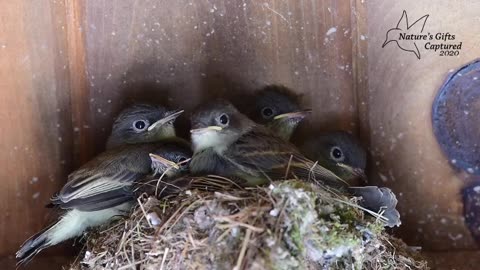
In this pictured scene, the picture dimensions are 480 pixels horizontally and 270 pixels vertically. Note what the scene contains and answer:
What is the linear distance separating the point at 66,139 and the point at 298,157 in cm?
91

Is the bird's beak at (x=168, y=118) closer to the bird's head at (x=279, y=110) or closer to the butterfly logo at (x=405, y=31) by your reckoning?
the bird's head at (x=279, y=110)

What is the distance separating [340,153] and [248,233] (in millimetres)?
838

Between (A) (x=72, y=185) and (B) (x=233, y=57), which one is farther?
(B) (x=233, y=57)

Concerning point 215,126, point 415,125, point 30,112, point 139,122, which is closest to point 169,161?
point 215,126

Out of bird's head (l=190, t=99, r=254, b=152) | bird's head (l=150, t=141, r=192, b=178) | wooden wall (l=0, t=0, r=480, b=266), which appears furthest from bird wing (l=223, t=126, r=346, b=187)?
wooden wall (l=0, t=0, r=480, b=266)

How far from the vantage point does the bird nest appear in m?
1.90

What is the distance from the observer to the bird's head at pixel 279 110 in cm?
268

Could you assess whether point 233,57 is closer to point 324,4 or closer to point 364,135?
point 324,4

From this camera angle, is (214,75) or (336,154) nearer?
(336,154)

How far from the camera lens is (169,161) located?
2379 millimetres

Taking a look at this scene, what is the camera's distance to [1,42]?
8.44 ft

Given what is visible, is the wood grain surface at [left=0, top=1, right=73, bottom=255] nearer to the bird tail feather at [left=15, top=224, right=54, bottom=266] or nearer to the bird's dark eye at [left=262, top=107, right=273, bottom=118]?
the bird tail feather at [left=15, top=224, right=54, bottom=266]

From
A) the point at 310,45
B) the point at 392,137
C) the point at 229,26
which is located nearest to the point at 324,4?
the point at 310,45

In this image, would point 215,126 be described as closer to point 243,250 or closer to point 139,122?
point 139,122
